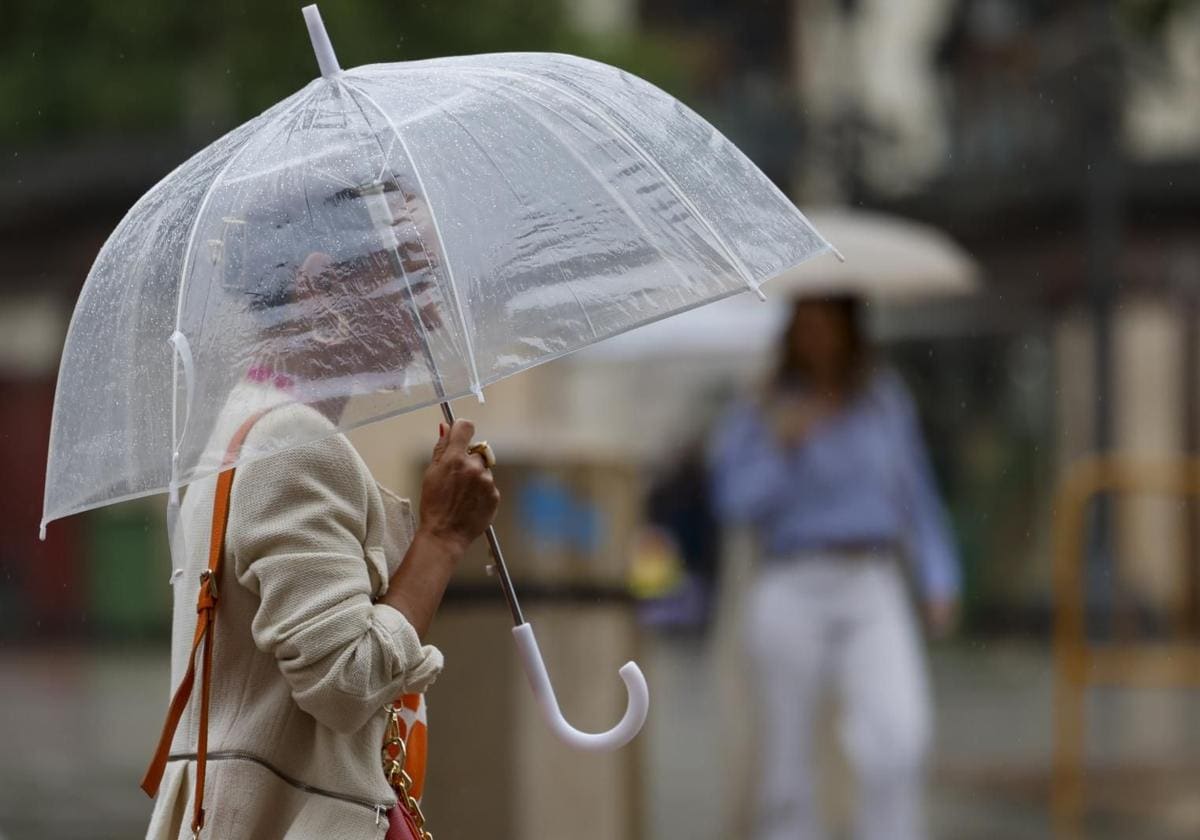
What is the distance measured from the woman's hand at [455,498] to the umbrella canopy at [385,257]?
13 centimetres

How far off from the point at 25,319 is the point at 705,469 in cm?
731

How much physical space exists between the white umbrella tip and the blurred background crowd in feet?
8.49

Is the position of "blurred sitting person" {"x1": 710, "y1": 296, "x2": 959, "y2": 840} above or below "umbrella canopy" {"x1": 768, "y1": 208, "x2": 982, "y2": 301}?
below

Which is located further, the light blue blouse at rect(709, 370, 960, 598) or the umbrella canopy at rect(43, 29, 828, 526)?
the light blue blouse at rect(709, 370, 960, 598)

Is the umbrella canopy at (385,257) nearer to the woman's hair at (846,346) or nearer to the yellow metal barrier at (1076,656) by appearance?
the woman's hair at (846,346)

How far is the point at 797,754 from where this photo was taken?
622cm

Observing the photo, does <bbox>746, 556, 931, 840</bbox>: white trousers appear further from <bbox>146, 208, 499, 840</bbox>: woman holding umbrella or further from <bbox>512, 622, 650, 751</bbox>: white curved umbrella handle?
<bbox>146, 208, 499, 840</bbox>: woman holding umbrella

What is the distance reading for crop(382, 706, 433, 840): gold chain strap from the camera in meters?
2.99

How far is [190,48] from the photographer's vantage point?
12266 mm

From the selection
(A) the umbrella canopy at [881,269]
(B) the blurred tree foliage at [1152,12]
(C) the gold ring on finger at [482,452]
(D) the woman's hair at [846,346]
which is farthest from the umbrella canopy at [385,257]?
(B) the blurred tree foliage at [1152,12]

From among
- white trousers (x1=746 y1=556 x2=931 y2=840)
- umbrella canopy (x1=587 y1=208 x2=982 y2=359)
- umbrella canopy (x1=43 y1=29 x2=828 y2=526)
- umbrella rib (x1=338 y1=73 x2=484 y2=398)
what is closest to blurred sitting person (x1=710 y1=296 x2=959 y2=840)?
white trousers (x1=746 y1=556 x2=931 y2=840)

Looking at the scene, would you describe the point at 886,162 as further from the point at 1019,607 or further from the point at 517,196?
the point at 517,196

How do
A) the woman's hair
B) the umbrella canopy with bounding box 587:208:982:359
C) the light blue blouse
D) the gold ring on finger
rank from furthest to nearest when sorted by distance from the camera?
1. the umbrella canopy with bounding box 587:208:982:359
2. the woman's hair
3. the light blue blouse
4. the gold ring on finger

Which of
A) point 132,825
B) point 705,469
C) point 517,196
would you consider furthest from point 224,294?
point 705,469
